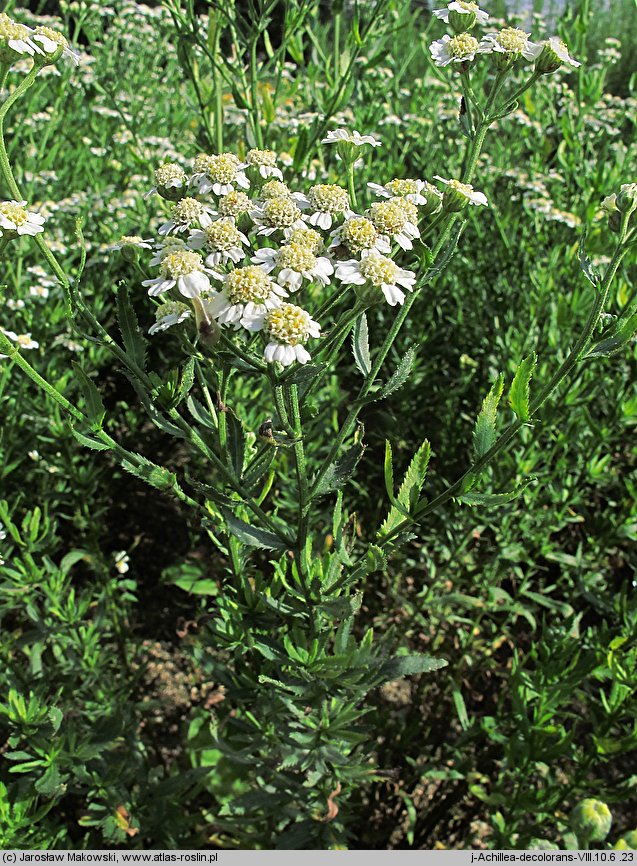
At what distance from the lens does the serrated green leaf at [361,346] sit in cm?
133

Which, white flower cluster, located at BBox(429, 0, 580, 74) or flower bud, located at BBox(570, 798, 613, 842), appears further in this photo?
flower bud, located at BBox(570, 798, 613, 842)

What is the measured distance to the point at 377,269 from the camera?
1.17m

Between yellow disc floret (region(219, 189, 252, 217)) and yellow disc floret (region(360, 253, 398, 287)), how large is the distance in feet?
0.83

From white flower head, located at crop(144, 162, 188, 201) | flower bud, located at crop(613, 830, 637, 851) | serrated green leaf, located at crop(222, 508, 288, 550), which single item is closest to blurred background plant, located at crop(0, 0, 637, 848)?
flower bud, located at crop(613, 830, 637, 851)

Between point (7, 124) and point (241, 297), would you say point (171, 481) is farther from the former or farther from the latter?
point (7, 124)

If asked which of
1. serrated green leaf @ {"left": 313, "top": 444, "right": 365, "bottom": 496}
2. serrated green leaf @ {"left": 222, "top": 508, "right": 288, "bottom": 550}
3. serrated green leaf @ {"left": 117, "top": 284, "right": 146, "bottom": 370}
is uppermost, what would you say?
serrated green leaf @ {"left": 117, "top": 284, "right": 146, "bottom": 370}

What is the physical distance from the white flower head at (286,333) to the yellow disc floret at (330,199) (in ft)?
0.89

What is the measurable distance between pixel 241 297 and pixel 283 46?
1325 mm

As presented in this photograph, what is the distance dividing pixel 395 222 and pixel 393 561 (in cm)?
180

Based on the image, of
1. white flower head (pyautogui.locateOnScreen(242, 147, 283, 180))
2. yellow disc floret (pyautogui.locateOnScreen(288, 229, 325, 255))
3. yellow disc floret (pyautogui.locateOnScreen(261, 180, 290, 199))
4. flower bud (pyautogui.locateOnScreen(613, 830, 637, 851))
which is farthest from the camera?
flower bud (pyautogui.locateOnScreen(613, 830, 637, 851))

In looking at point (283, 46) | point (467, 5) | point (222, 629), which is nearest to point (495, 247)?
point (283, 46)

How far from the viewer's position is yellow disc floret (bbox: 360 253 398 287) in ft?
3.83

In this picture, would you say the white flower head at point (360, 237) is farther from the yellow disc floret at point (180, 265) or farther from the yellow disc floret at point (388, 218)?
the yellow disc floret at point (180, 265)

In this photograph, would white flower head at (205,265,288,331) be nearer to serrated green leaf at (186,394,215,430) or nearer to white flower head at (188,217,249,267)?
white flower head at (188,217,249,267)
